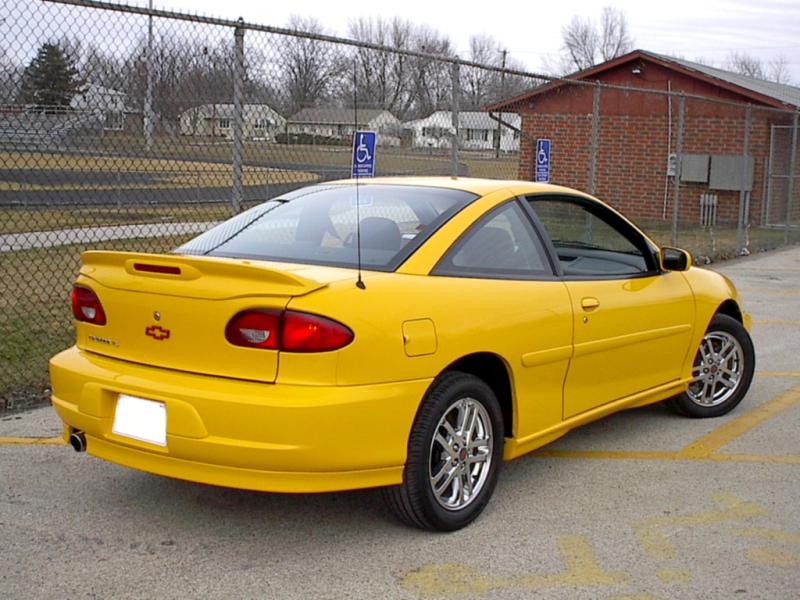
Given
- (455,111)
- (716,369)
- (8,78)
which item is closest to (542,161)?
(455,111)

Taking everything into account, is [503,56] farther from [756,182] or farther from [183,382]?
[183,382]

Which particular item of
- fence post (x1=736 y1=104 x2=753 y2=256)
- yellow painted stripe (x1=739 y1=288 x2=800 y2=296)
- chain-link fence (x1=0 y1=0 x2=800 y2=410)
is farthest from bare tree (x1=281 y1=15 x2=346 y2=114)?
fence post (x1=736 y1=104 x2=753 y2=256)

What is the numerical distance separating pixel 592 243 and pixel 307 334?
2683 mm

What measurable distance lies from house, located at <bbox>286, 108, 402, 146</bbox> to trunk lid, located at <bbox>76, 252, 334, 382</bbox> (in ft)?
11.8

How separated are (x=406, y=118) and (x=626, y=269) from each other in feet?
14.3

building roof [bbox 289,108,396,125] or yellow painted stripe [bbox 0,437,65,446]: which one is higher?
building roof [bbox 289,108,396,125]

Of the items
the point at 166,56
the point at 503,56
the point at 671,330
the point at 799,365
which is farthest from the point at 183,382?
the point at 503,56

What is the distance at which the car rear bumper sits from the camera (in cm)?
379

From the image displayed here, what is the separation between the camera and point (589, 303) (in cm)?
506

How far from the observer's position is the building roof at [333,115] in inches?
307

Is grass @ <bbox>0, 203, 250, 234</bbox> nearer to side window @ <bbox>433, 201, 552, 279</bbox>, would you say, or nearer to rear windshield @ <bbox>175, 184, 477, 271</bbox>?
Answer: rear windshield @ <bbox>175, 184, 477, 271</bbox>

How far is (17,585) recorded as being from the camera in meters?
3.76

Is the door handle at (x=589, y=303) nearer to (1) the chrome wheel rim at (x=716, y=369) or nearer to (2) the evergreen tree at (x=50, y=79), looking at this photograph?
(1) the chrome wheel rim at (x=716, y=369)

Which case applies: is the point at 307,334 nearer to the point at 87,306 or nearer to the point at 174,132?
the point at 87,306
